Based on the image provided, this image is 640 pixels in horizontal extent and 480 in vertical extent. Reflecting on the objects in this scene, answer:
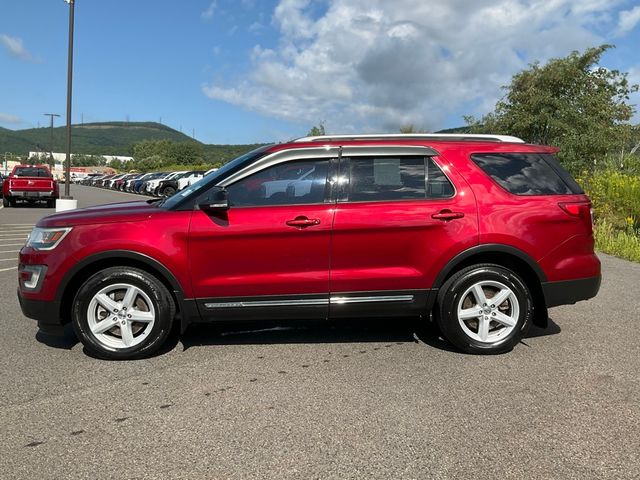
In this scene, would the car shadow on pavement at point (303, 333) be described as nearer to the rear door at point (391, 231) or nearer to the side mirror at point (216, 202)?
the rear door at point (391, 231)

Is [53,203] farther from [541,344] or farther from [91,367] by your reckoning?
[541,344]

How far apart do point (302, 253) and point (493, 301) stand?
1.63 metres

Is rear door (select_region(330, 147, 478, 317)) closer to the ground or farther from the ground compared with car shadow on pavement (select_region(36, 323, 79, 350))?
farther from the ground

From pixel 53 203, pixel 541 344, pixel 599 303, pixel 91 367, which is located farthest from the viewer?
pixel 53 203

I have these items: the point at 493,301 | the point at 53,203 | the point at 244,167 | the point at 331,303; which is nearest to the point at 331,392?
the point at 331,303

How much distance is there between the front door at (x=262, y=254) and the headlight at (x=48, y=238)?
3.40 ft

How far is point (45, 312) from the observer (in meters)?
4.17

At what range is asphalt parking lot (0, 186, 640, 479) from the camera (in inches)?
107

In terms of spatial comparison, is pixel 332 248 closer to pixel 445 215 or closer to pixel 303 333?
pixel 445 215

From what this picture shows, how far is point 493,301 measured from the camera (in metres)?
4.37

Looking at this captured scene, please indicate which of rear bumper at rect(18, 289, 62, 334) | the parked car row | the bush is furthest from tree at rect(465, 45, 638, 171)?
rear bumper at rect(18, 289, 62, 334)

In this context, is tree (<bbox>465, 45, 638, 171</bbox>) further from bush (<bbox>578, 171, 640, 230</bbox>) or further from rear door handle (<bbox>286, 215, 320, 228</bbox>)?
rear door handle (<bbox>286, 215, 320, 228</bbox>)

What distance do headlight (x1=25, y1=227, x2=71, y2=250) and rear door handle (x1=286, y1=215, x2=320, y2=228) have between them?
176cm

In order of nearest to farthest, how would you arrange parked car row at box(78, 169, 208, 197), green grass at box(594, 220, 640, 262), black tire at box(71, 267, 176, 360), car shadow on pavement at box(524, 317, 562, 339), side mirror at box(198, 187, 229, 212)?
side mirror at box(198, 187, 229, 212) < black tire at box(71, 267, 176, 360) < car shadow on pavement at box(524, 317, 562, 339) < green grass at box(594, 220, 640, 262) < parked car row at box(78, 169, 208, 197)
